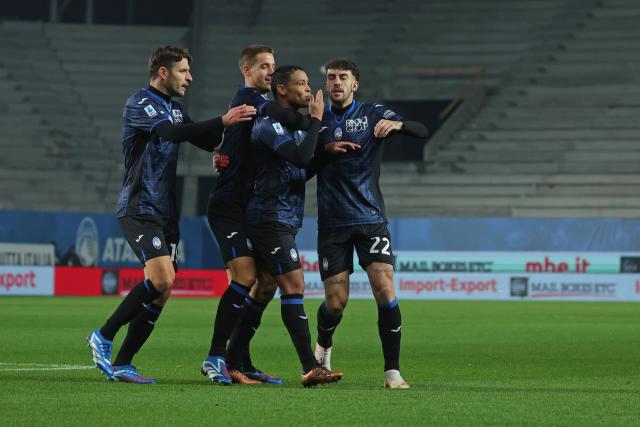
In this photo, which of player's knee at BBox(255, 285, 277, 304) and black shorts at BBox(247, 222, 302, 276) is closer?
black shorts at BBox(247, 222, 302, 276)

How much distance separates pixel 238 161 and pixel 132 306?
47.9 inches

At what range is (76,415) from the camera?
660cm

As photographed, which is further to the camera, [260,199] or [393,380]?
[260,199]

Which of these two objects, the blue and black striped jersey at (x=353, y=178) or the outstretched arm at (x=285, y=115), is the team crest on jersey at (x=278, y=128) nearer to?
the outstretched arm at (x=285, y=115)

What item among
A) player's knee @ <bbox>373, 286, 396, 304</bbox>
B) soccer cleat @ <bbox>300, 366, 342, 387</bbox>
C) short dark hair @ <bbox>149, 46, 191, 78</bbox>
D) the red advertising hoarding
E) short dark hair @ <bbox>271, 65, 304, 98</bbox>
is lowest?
the red advertising hoarding

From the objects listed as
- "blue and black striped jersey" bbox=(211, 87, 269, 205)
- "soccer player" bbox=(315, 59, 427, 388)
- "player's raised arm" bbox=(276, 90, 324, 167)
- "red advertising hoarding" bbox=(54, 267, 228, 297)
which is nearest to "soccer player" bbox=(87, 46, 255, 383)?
"blue and black striped jersey" bbox=(211, 87, 269, 205)

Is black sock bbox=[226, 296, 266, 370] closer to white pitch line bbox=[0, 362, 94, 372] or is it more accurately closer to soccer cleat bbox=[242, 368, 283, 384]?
soccer cleat bbox=[242, 368, 283, 384]

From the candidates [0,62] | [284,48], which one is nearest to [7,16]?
[0,62]

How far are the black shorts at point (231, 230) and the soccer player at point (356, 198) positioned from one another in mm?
530

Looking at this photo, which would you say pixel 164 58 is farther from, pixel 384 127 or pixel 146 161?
pixel 384 127

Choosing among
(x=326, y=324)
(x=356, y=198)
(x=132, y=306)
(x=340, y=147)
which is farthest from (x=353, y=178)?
(x=132, y=306)

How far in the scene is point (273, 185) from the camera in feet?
28.5

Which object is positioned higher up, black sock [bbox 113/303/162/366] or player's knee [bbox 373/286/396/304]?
player's knee [bbox 373/286/396/304]

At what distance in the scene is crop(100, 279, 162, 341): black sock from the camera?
8734mm
